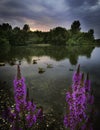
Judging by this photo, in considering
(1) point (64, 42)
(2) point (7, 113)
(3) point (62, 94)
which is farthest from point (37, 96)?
(1) point (64, 42)

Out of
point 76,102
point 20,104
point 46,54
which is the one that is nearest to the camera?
point 76,102

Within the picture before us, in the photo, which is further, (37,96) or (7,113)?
(37,96)

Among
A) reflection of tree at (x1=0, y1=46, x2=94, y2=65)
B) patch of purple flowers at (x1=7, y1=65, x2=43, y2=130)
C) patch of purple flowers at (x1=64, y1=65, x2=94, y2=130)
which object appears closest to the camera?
patch of purple flowers at (x1=64, y1=65, x2=94, y2=130)

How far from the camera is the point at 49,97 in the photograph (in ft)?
74.1

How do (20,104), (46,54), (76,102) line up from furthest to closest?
(46,54), (20,104), (76,102)

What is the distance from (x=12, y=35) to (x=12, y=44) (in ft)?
24.3

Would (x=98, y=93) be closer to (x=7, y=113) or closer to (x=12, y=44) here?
(x=7, y=113)

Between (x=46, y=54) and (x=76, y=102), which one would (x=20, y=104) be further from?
(x=46, y=54)

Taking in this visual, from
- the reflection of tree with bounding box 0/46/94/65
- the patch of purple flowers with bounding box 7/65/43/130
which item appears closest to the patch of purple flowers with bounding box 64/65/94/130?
the patch of purple flowers with bounding box 7/65/43/130

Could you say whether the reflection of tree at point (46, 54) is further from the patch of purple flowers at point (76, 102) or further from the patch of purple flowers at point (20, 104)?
the patch of purple flowers at point (76, 102)

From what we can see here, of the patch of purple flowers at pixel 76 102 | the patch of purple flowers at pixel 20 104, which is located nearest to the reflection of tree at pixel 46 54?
the patch of purple flowers at pixel 20 104

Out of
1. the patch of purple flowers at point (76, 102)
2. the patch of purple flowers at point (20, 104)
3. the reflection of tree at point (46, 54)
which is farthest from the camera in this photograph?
the reflection of tree at point (46, 54)

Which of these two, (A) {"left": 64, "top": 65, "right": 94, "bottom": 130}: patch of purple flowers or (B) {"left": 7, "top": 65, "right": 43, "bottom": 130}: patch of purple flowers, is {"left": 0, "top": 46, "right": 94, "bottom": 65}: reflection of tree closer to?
(B) {"left": 7, "top": 65, "right": 43, "bottom": 130}: patch of purple flowers

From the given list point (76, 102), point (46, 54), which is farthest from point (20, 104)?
point (46, 54)
